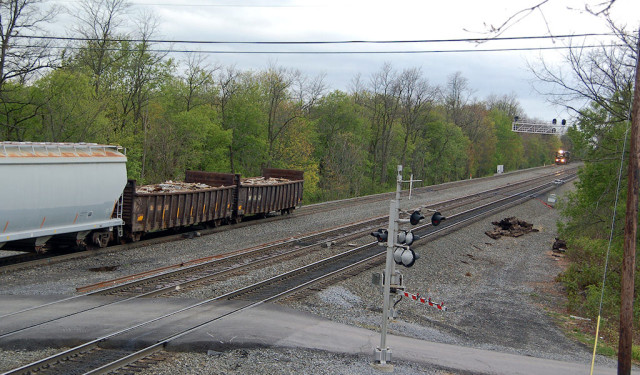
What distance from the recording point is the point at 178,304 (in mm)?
12531

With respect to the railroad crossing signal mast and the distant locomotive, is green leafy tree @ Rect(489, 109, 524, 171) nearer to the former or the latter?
the distant locomotive

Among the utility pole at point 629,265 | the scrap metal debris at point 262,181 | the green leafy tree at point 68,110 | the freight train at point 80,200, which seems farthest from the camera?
the green leafy tree at point 68,110

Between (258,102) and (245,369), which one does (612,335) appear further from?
(258,102)

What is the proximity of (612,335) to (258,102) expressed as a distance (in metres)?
42.2

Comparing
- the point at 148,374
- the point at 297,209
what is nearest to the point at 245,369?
the point at 148,374

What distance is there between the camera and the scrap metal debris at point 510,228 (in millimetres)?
30531

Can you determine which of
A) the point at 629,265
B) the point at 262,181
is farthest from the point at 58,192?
the point at 629,265

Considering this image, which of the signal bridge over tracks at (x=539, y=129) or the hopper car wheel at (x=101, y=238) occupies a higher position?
the signal bridge over tracks at (x=539, y=129)

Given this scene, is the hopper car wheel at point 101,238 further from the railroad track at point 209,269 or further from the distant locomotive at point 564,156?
the distant locomotive at point 564,156

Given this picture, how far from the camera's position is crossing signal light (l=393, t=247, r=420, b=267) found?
9344 millimetres

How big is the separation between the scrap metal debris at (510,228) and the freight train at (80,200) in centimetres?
1572

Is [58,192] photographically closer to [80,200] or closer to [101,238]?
[80,200]

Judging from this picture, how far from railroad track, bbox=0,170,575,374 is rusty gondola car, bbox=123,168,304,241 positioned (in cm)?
665

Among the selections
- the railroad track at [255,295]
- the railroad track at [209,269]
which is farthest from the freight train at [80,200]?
the railroad track at [255,295]
